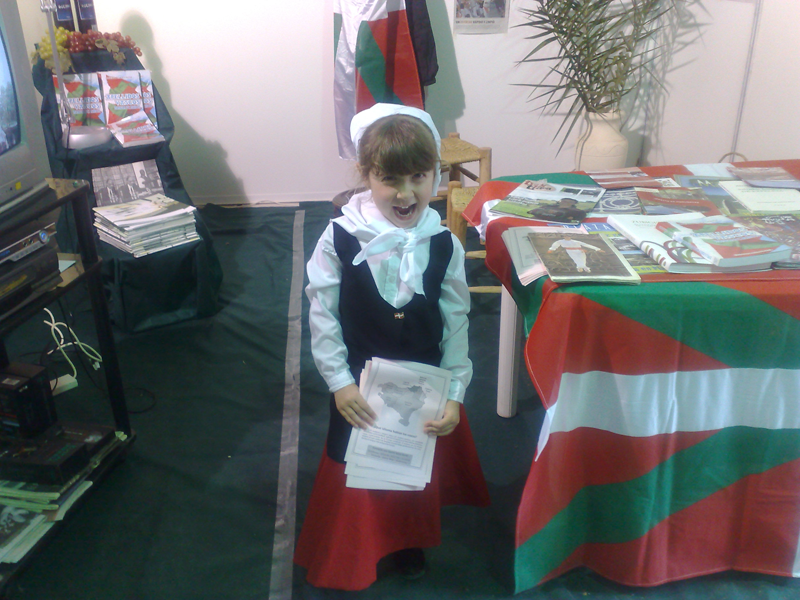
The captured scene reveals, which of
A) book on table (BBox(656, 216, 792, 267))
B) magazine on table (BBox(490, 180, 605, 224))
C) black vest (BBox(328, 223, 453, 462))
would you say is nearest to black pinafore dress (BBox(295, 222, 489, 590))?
black vest (BBox(328, 223, 453, 462))

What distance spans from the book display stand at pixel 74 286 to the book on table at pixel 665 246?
49.2 inches

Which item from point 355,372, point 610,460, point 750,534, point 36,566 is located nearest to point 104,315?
point 36,566

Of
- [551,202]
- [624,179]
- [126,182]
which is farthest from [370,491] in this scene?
[126,182]

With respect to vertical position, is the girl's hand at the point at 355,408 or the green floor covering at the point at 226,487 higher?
the girl's hand at the point at 355,408

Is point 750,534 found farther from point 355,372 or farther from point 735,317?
point 355,372

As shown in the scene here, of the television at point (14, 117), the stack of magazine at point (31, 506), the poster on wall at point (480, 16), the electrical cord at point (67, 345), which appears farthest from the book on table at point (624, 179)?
the poster on wall at point (480, 16)

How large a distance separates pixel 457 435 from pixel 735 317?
60 centimetres

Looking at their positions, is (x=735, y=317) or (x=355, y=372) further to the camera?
(x=355, y=372)

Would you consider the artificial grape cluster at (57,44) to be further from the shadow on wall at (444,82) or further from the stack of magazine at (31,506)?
the shadow on wall at (444,82)

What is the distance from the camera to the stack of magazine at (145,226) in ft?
7.76

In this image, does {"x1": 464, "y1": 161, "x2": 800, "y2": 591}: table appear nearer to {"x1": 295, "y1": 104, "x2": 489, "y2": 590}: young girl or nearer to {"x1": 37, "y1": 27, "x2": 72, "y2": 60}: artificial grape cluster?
{"x1": 295, "y1": 104, "x2": 489, "y2": 590}: young girl

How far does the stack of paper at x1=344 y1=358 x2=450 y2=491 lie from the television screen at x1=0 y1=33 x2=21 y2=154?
1.01m

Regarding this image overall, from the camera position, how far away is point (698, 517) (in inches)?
49.0

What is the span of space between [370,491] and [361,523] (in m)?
0.07
